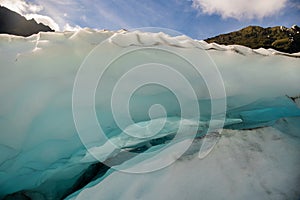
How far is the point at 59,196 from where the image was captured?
6.68 feet

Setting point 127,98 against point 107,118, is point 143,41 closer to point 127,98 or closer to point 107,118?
point 127,98

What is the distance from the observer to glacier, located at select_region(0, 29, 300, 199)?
6.67ft

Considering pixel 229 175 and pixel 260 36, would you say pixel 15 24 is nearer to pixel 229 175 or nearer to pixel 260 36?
pixel 260 36

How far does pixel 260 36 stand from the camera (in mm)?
32000

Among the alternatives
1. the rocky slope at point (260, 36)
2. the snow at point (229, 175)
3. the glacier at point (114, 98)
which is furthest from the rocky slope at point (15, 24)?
the snow at point (229, 175)

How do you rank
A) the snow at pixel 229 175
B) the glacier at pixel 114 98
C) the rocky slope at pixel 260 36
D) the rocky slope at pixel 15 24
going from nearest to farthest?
the snow at pixel 229 175 → the glacier at pixel 114 98 → the rocky slope at pixel 15 24 → the rocky slope at pixel 260 36

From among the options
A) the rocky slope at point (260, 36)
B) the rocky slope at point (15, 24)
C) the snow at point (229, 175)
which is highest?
the rocky slope at point (15, 24)

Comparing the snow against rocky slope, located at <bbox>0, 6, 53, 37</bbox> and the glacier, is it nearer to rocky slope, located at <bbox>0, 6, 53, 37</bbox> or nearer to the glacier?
the glacier

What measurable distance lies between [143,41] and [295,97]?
1.29 metres

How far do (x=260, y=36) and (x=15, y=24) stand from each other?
27.3 m

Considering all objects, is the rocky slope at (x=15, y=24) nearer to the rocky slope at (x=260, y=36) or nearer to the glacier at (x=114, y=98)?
the rocky slope at (x=260, y=36)

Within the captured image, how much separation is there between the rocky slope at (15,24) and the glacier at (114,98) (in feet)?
93.1

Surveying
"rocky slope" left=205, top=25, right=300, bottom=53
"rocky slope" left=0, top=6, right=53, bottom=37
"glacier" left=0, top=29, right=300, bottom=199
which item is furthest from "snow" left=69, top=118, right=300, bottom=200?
"rocky slope" left=0, top=6, right=53, bottom=37

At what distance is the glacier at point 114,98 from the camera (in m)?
2.03
